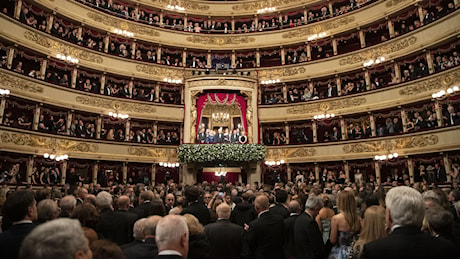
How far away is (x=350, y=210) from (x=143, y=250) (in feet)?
10.7

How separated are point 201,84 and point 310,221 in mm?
22534

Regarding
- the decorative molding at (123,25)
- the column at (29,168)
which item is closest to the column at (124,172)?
the column at (29,168)

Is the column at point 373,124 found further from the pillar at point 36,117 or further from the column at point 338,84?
the pillar at point 36,117

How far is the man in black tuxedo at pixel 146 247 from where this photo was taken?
12.3ft

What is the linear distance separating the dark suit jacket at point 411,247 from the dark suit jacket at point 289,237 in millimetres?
A: 2999

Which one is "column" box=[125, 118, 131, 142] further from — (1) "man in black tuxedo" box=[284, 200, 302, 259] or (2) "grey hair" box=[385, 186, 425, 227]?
(2) "grey hair" box=[385, 186, 425, 227]

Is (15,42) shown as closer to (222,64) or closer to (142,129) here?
(142,129)

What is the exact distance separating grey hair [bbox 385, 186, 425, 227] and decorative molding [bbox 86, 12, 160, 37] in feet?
91.2

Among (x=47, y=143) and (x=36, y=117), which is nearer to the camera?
(x=47, y=143)

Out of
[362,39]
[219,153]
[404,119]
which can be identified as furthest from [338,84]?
[219,153]

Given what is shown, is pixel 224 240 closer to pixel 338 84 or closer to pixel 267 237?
pixel 267 237

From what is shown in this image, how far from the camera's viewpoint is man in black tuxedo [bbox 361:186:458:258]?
290 cm

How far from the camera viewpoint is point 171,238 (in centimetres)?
313

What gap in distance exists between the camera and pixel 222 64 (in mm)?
29359
